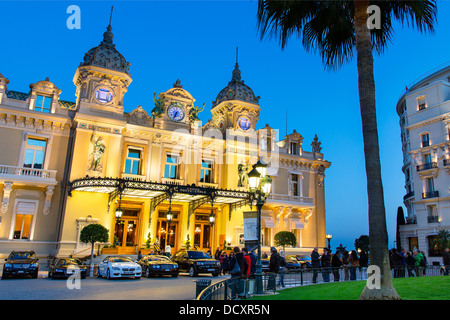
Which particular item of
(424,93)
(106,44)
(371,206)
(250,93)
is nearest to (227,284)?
(371,206)

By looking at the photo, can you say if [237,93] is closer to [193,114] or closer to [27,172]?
[193,114]

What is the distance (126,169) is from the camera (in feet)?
100

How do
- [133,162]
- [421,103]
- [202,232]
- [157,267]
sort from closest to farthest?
1. [157,267]
2. [133,162]
3. [202,232]
4. [421,103]

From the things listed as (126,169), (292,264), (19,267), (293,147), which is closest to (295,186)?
(293,147)

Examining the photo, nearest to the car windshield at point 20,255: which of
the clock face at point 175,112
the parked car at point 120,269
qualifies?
the parked car at point 120,269

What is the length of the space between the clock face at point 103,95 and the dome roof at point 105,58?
6.53ft

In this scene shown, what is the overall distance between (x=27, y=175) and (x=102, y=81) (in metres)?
9.18

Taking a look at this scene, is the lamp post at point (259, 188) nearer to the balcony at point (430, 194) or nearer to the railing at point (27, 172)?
the railing at point (27, 172)

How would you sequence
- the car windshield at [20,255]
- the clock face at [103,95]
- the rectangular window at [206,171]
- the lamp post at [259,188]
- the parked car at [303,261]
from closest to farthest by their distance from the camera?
the lamp post at [259,188], the car windshield at [20,255], the parked car at [303,261], the clock face at [103,95], the rectangular window at [206,171]

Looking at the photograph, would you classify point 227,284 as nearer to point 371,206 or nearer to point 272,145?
point 371,206

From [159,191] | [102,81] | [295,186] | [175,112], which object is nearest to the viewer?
[159,191]

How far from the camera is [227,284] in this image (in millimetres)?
9422

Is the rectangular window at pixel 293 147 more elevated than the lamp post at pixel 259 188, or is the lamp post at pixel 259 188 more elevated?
the rectangular window at pixel 293 147

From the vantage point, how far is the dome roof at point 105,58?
98.6 feet
